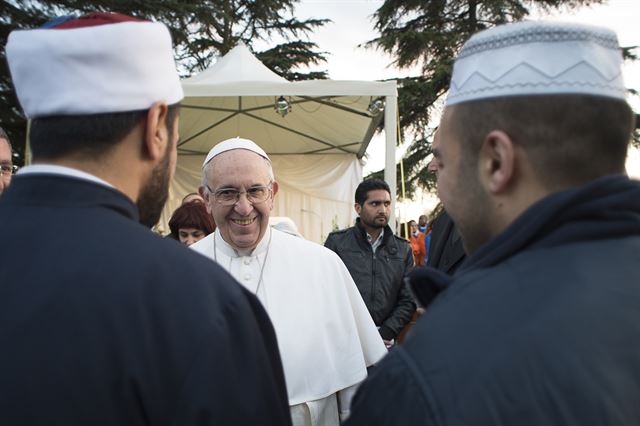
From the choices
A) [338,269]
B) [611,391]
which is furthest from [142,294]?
[338,269]

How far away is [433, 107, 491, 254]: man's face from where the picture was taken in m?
1.23

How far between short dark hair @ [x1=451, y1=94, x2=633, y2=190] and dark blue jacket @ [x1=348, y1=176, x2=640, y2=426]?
2.9 inches

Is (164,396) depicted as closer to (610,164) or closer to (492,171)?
(492,171)

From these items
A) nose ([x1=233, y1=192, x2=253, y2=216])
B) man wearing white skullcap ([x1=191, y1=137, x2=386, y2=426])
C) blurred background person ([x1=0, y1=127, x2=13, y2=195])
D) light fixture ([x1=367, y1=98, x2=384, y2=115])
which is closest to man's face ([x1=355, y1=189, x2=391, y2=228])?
man wearing white skullcap ([x1=191, y1=137, x2=386, y2=426])

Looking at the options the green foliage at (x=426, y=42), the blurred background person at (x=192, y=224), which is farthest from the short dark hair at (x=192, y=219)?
the green foliage at (x=426, y=42)

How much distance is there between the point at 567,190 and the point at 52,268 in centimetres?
98

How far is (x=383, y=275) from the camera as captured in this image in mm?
5062

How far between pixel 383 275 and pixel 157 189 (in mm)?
3794

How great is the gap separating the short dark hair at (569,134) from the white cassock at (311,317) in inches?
70.9

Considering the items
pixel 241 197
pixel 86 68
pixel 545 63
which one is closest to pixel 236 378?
pixel 86 68

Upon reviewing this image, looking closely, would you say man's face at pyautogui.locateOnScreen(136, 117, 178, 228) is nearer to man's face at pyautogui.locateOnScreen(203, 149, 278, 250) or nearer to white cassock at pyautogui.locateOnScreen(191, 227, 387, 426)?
white cassock at pyautogui.locateOnScreen(191, 227, 387, 426)

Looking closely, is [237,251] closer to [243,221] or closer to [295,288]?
[243,221]

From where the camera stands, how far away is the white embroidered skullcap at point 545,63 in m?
1.14

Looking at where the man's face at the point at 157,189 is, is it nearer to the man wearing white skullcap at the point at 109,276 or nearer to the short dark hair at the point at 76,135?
the man wearing white skullcap at the point at 109,276
